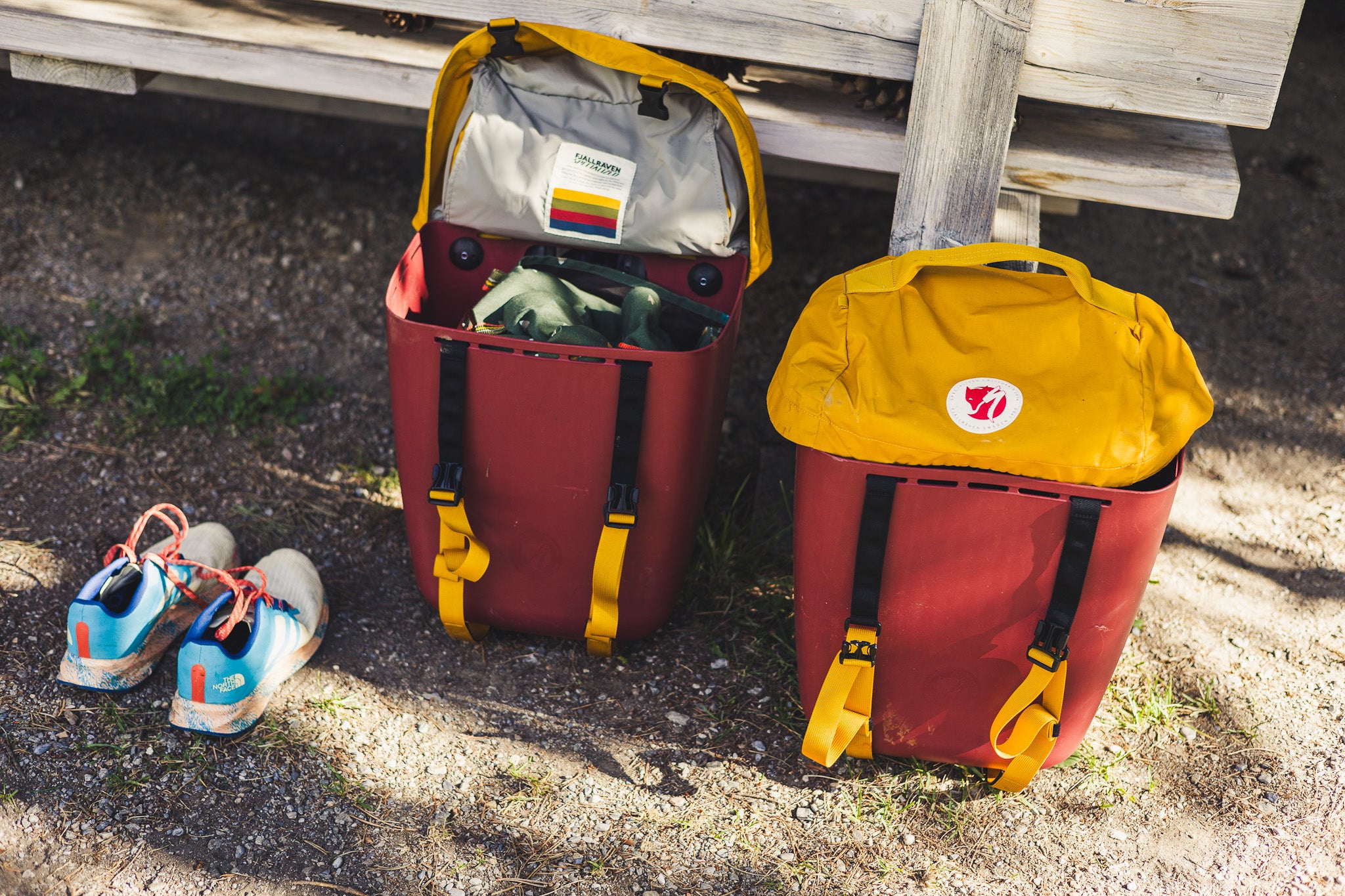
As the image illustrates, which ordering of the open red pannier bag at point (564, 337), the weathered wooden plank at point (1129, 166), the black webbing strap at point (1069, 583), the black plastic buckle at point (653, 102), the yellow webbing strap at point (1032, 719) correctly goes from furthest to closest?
the weathered wooden plank at point (1129, 166) < the black plastic buckle at point (653, 102) < the open red pannier bag at point (564, 337) < the yellow webbing strap at point (1032, 719) < the black webbing strap at point (1069, 583)

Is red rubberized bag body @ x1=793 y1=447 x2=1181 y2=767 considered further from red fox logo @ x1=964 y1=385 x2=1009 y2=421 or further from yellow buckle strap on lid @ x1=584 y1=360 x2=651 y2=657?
yellow buckle strap on lid @ x1=584 y1=360 x2=651 y2=657

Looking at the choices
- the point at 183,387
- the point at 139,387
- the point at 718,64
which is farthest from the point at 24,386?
the point at 718,64

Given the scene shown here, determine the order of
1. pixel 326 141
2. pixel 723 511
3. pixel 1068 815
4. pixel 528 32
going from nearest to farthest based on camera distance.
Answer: pixel 1068 815, pixel 528 32, pixel 723 511, pixel 326 141

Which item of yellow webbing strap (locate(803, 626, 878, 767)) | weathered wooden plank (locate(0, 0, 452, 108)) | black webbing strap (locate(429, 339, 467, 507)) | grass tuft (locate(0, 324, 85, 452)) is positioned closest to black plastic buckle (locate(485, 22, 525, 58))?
weathered wooden plank (locate(0, 0, 452, 108))

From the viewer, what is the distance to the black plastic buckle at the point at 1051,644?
172 cm

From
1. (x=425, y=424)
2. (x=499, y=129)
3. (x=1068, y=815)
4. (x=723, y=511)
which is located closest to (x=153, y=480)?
(x=425, y=424)

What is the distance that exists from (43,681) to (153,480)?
0.66m

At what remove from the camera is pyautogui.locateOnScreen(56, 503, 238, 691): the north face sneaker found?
1953 mm

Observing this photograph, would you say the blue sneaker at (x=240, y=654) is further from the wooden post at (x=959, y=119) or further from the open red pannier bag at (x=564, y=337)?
the wooden post at (x=959, y=119)

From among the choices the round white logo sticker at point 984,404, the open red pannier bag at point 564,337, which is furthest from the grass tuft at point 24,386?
the round white logo sticker at point 984,404

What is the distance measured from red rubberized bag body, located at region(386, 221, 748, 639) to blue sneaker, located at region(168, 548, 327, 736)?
284mm

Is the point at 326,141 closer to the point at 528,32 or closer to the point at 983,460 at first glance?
the point at 528,32

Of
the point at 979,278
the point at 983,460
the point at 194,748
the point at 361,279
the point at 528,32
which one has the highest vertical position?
the point at 528,32

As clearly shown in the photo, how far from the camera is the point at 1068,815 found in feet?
→ 6.37
